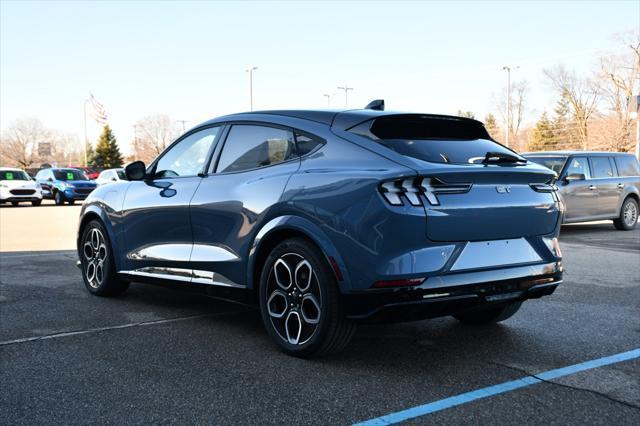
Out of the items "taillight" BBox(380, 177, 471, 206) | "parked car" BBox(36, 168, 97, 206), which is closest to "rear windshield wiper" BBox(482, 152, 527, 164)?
"taillight" BBox(380, 177, 471, 206)

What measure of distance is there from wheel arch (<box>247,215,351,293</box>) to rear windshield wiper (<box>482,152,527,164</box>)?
1139 millimetres

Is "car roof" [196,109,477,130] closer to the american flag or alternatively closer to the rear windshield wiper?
the rear windshield wiper

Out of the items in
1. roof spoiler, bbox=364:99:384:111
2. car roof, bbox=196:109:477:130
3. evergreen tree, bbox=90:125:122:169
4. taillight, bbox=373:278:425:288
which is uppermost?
evergreen tree, bbox=90:125:122:169

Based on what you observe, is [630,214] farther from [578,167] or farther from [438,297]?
[438,297]

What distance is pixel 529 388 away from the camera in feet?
11.9

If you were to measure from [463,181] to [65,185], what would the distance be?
27781 millimetres

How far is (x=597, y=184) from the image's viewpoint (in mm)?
13844

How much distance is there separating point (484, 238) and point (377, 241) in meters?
0.72

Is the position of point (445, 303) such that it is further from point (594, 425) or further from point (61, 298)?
point (61, 298)

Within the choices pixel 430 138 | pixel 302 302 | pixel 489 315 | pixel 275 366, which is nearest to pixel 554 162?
pixel 489 315

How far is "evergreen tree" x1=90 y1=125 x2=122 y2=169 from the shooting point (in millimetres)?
91500

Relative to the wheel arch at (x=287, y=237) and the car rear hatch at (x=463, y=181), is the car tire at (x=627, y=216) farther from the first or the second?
the wheel arch at (x=287, y=237)

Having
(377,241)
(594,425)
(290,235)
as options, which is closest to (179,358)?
(290,235)

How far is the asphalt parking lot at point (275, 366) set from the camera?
10.8ft
